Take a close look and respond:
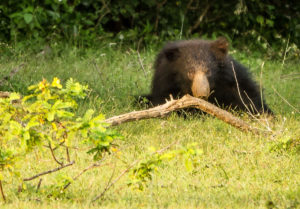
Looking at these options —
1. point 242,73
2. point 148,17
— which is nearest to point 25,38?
point 148,17

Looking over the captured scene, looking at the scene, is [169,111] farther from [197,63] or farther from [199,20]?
[199,20]

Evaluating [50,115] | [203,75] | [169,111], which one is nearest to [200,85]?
[203,75]

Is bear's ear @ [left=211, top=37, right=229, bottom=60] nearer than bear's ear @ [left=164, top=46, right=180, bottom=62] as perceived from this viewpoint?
Yes

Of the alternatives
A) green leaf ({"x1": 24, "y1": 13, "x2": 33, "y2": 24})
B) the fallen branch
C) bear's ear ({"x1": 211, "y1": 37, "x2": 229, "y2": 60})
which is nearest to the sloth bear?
bear's ear ({"x1": 211, "y1": 37, "x2": 229, "y2": 60})

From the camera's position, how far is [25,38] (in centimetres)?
937

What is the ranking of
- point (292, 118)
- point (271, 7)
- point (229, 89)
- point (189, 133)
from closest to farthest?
point (189, 133) < point (292, 118) < point (229, 89) < point (271, 7)

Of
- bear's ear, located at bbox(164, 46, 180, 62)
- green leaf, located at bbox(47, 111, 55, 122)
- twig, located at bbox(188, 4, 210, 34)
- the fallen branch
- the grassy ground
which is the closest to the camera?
green leaf, located at bbox(47, 111, 55, 122)

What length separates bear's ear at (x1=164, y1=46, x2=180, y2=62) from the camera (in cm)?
619

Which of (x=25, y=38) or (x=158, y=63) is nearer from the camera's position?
(x=158, y=63)

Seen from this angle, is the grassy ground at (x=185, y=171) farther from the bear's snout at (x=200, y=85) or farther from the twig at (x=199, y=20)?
the twig at (x=199, y=20)

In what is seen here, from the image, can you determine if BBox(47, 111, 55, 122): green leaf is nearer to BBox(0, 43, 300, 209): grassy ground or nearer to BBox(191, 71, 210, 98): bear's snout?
BBox(0, 43, 300, 209): grassy ground

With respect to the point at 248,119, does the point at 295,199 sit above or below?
above

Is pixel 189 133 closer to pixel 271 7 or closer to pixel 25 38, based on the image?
pixel 25 38

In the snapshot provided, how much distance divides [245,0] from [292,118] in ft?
17.6
